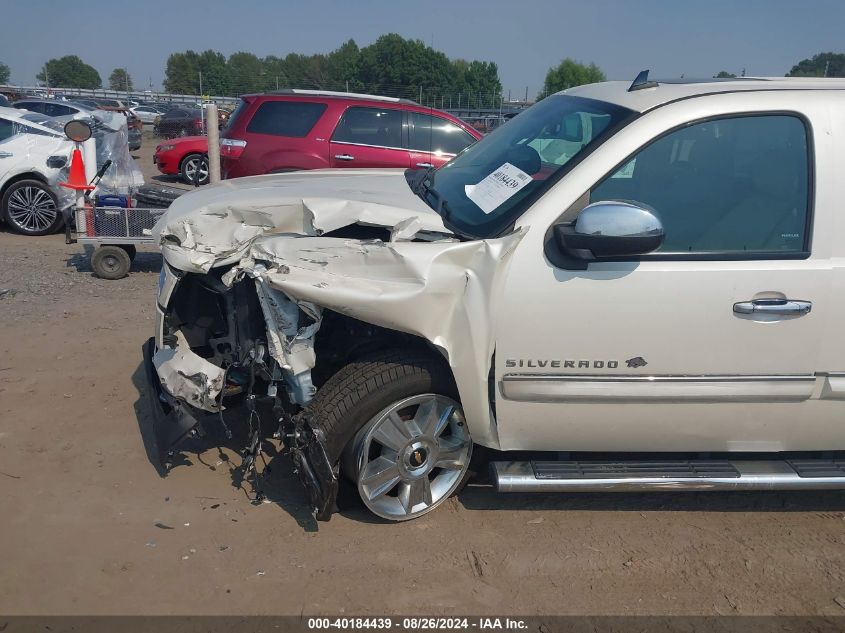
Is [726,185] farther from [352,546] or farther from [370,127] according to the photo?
[370,127]

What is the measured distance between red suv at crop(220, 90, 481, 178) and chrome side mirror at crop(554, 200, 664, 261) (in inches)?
235

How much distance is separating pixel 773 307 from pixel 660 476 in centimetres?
87

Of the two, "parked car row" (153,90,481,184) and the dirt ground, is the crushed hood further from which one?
"parked car row" (153,90,481,184)

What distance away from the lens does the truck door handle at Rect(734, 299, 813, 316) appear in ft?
9.94

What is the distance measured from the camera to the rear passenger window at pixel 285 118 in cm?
899

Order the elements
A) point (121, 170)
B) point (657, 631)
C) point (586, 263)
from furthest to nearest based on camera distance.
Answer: point (121, 170)
point (586, 263)
point (657, 631)

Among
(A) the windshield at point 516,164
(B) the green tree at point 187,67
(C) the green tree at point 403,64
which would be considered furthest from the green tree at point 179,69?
(A) the windshield at point 516,164

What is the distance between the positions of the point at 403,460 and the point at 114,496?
144cm

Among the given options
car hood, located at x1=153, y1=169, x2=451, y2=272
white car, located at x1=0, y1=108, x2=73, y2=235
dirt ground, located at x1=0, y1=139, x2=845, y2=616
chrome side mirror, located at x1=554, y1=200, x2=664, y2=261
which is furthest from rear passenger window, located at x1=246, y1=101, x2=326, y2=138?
chrome side mirror, located at x1=554, y1=200, x2=664, y2=261

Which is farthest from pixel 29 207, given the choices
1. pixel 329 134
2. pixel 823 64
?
pixel 823 64

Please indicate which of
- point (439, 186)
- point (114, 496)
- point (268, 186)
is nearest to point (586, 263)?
point (439, 186)

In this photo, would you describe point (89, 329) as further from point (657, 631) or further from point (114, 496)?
point (657, 631)

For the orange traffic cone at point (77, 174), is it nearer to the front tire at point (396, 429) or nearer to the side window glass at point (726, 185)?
the front tire at point (396, 429)

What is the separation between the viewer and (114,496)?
3.54m
